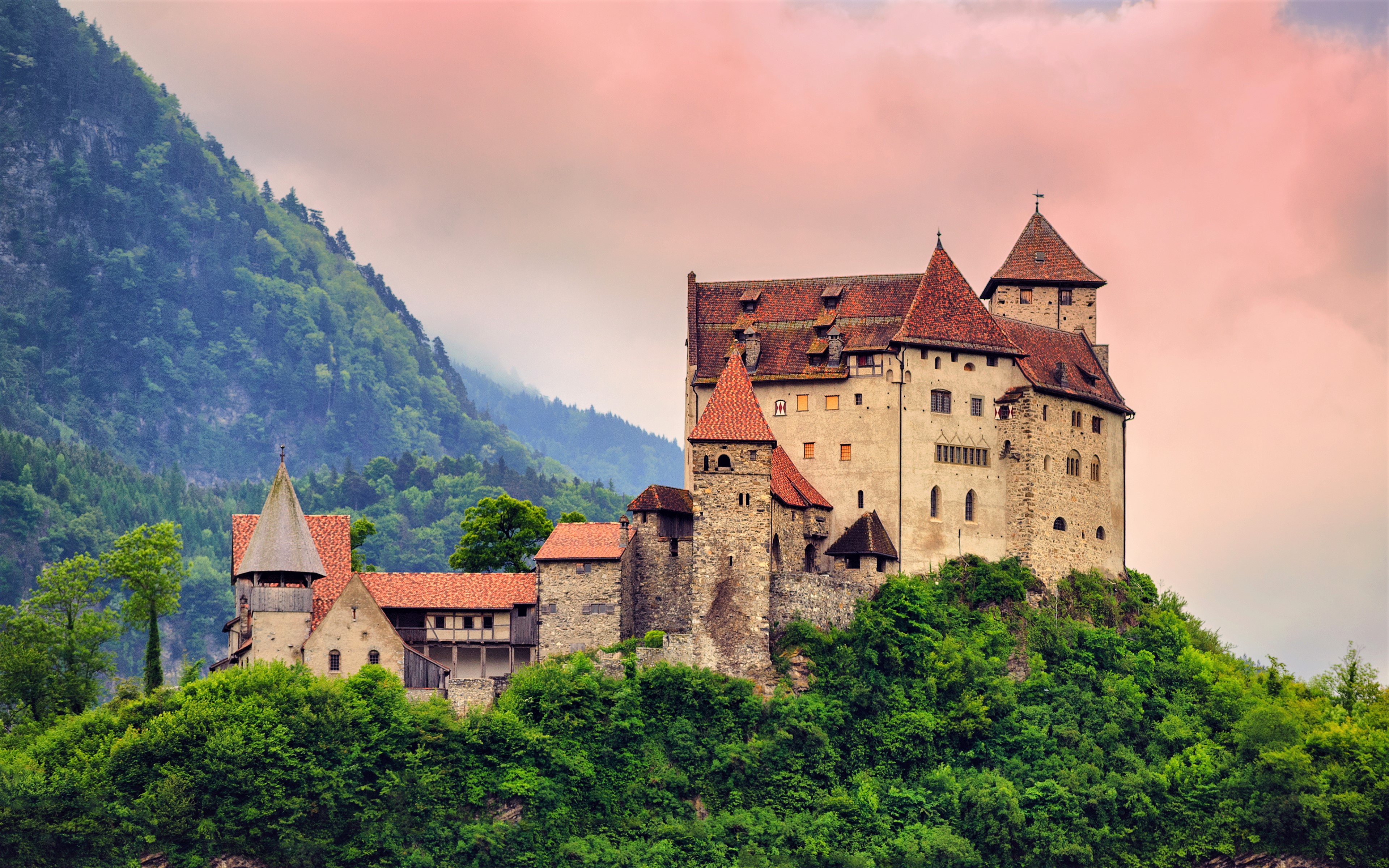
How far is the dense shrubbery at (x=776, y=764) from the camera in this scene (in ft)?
247

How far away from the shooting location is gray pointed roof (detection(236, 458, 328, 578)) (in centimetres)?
7950

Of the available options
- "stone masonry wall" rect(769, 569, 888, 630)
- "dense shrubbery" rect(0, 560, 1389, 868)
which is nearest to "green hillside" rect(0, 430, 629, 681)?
"dense shrubbery" rect(0, 560, 1389, 868)

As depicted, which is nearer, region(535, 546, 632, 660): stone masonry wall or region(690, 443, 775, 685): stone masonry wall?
region(690, 443, 775, 685): stone masonry wall

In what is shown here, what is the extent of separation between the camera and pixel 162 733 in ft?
247

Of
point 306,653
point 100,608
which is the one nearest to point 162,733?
point 306,653

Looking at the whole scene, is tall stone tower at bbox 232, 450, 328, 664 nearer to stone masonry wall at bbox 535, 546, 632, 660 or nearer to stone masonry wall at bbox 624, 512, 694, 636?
stone masonry wall at bbox 535, 546, 632, 660

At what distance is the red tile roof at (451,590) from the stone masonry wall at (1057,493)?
23567 mm

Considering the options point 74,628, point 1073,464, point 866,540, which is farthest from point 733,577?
point 74,628

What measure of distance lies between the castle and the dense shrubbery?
2144 mm

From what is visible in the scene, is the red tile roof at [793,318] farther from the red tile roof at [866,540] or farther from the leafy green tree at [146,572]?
the leafy green tree at [146,572]

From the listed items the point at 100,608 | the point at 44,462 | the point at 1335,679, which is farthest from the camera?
the point at 44,462

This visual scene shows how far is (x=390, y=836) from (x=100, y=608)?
296 feet

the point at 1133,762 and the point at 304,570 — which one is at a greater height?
the point at 304,570

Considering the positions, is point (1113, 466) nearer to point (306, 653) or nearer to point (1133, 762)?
point (1133, 762)
